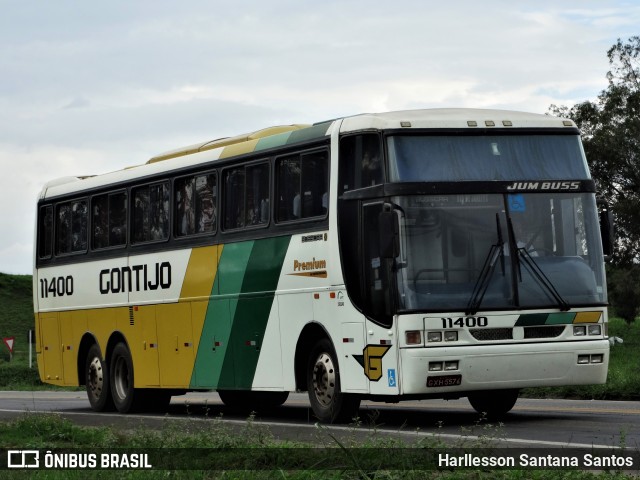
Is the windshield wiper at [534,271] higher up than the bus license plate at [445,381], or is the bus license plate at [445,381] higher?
the windshield wiper at [534,271]

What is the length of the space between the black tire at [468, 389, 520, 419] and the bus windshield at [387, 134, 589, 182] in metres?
2.93

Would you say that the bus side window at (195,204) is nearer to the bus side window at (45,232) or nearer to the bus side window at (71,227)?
the bus side window at (71,227)

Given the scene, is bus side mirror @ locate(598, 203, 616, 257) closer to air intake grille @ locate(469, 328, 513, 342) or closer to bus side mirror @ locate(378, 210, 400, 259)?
air intake grille @ locate(469, 328, 513, 342)

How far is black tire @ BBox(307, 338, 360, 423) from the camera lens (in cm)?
1691

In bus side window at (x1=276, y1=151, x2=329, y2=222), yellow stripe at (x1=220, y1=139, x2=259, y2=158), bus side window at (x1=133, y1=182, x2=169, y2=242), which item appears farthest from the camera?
bus side window at (x1=133, y1=182, x2=169, y2=242)

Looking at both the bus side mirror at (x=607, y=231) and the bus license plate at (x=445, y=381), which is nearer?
the bus license plate at (x=445, y=381)

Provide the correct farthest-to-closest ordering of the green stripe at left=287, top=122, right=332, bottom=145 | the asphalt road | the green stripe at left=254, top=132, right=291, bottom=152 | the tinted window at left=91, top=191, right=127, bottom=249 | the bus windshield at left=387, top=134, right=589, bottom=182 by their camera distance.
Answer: the tinted window at left=91, top=191, right=127, bottom=249
the green stripe at left=254, top=132, right=291, bottom=152
the green stripe at left=287, top=122, right=332, bottom=145
the bus windshield at left=387, top=134, right=589, bottom=182
the asphalt road

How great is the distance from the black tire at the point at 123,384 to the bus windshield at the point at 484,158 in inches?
315

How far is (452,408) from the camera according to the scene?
20.8m

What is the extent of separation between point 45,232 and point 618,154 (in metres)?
39.6

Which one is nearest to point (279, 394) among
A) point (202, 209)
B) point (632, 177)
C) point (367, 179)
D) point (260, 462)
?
point (202, 209)

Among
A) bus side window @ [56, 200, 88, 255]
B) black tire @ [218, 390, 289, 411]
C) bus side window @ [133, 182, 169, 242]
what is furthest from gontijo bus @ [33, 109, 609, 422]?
bus side window @ [56, 200, 88, 255]

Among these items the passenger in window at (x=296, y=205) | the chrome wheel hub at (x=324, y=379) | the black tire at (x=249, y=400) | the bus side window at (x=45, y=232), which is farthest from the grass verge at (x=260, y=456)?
the bus side window at (x=45, y=232)

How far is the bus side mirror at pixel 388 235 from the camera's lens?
1581 centimetres
